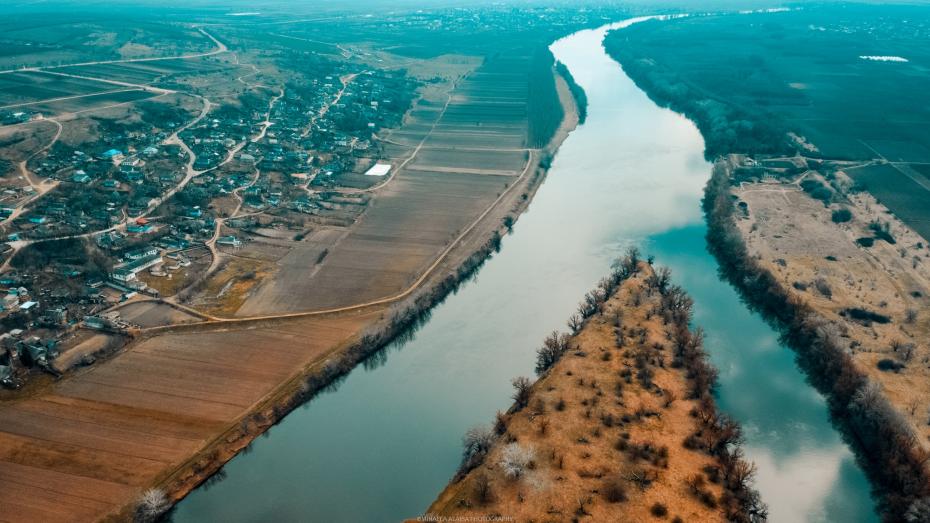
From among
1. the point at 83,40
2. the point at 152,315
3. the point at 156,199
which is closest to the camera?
the point at 152,315

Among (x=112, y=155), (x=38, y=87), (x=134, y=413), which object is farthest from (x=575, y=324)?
(x=38, y=87)

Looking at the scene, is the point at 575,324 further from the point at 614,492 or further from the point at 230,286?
the point at 230,286

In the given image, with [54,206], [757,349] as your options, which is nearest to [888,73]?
[757,349]

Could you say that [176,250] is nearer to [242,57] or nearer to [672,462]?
[672,462]

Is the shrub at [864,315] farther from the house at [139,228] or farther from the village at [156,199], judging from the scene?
the house at [139,228]

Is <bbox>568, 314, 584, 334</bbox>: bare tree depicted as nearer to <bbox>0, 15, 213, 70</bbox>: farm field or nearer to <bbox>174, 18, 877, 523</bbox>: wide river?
<bbox>174, 18, 877, 523</bbox>: wide river

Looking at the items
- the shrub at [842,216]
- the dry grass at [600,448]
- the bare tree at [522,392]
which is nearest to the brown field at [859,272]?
the shrub at [842,216]
